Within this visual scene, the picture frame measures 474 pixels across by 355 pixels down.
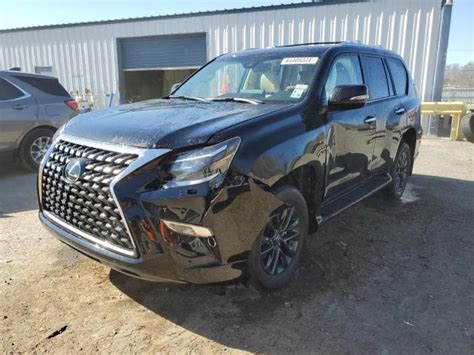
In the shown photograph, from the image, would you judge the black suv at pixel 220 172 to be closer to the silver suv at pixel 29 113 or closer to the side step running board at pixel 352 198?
the side step running board at pixel 352 198

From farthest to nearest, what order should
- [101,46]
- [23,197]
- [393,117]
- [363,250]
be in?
[101,46], [23,197], [393,117], [363,250]

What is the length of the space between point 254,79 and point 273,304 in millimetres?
2090

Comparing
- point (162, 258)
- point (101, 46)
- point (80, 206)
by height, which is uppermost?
point (101, 46)

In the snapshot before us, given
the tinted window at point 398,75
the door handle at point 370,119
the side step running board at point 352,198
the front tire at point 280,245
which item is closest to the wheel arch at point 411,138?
the tinted window at point 398,75

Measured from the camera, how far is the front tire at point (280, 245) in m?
2.88

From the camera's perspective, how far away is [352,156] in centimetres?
399

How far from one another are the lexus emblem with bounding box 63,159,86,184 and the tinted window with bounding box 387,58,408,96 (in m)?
3.89

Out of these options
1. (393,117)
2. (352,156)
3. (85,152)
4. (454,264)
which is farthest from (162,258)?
(393,117)

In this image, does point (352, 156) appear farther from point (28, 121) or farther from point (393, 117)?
point (28, 121)

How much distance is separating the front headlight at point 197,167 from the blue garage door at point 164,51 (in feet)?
44.6

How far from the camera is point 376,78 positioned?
183 inches

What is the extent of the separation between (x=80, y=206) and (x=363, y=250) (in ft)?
8.69

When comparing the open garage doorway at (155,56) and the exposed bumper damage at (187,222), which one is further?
the open garage doorway at (155,56)

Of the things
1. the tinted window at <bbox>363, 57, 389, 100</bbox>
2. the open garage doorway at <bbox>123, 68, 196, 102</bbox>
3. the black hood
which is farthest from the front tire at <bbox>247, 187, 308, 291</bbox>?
the open garage doorway at <bbox>123, 68, 196, 102</bbox>
